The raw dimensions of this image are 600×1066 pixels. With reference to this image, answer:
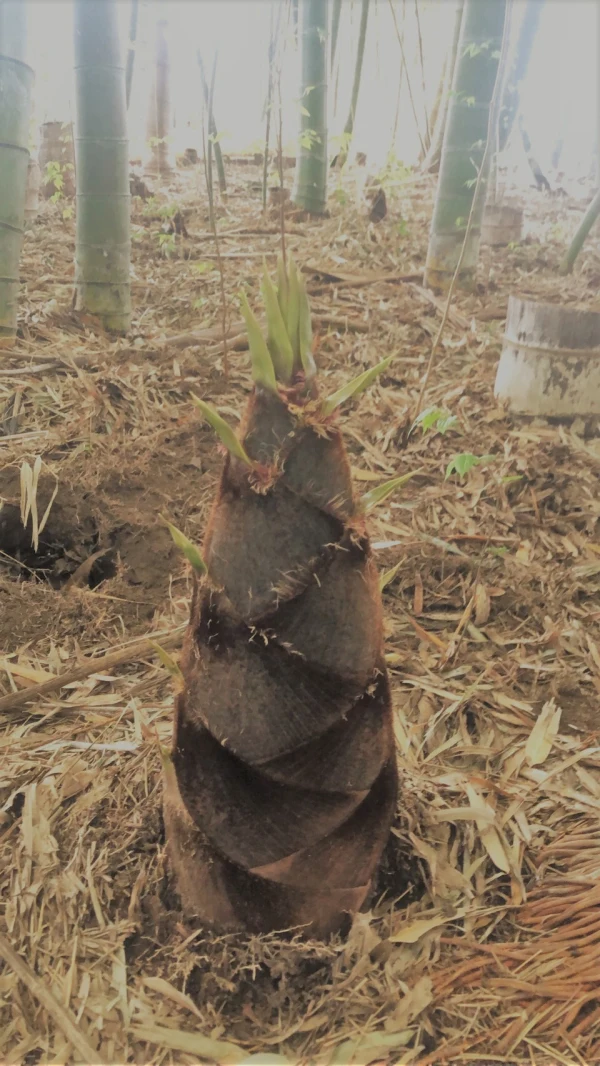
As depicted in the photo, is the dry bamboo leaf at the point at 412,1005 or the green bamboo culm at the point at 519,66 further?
the green bamboo culm at the point at 519,66

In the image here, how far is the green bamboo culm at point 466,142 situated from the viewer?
317cm

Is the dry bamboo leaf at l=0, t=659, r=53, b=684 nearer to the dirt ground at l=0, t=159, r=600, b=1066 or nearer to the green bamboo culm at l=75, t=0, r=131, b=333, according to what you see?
the dirt ground at l=0, t=159, r=600, b=1066

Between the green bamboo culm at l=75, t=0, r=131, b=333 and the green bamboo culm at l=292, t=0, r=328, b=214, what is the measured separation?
1.88m

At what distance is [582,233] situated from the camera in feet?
13.1

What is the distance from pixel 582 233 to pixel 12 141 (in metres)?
3.14

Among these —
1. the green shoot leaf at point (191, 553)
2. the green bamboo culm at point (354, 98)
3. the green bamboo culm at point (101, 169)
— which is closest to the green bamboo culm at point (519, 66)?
the green bamboo culm at point (354, 98)

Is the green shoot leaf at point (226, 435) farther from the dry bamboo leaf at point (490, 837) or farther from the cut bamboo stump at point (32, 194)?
the cut bamboo stump at point (32, 194)

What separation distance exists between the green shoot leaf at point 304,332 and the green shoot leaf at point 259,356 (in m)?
0.04

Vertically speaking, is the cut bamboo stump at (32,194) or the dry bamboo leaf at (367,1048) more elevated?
the cut bamboo stump at (32,194)

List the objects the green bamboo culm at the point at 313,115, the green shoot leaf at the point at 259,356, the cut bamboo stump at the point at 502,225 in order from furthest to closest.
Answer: the cut bamboo stump at the point at 502,225 → the green bamboo culm at the point at 313,115 → the green shoot leaf at the point at 259,356

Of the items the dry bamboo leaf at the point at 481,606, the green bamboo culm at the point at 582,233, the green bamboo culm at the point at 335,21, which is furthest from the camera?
the green bamboo culm at the point at 335,21

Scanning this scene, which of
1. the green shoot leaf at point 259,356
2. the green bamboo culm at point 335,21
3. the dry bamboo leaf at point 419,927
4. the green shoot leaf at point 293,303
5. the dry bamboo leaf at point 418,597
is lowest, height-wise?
the dry bamboo leaf at point 419,927

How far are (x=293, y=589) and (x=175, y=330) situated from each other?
2.90m

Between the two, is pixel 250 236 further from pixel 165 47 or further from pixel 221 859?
pixel 221 859
